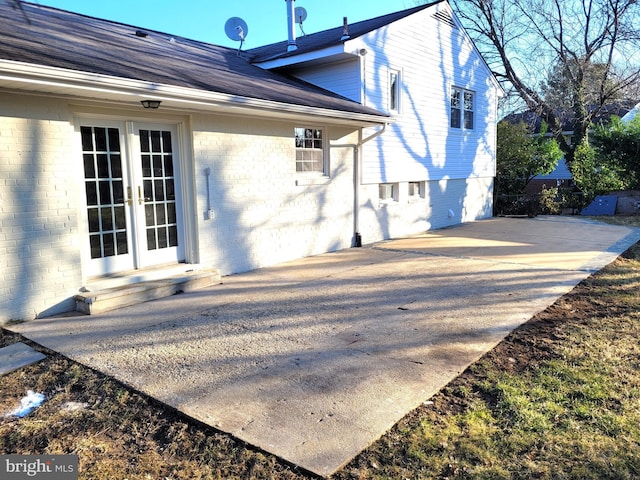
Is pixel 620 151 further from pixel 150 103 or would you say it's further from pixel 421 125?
pixel 150 103

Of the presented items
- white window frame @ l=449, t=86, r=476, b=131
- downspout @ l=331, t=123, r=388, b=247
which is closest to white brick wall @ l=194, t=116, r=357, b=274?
downspout @ l=331, t=123, r=388, b=247

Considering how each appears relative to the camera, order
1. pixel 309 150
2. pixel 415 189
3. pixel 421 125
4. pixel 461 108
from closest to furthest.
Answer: pixel 309 150
pixel 421 125
pixel 415 189
pixel 461 108

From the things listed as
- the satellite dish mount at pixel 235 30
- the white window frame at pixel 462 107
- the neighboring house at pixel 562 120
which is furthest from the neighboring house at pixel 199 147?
the neighboring house at pixel 562 120

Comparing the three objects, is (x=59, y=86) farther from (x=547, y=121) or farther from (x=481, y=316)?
(x=547, y=121)

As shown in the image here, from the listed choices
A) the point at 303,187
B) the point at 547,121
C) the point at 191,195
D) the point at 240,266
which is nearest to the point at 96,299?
the point at 191,195

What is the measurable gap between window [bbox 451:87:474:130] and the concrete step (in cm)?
934

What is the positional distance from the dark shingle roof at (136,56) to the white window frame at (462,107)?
15.7 feet

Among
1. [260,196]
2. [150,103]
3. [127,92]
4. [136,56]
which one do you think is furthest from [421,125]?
[127,92]

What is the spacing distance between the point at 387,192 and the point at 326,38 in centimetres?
384

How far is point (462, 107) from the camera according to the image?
13.9 m

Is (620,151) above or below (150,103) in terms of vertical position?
below

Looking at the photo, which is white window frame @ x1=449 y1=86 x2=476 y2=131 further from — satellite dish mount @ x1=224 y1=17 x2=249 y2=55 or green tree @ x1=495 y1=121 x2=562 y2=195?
satellite dish mount @ x1=224 y1=17 x2=249 y2=55

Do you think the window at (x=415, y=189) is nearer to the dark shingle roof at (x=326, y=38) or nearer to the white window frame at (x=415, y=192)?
the white window frame at (x=415, y=192)

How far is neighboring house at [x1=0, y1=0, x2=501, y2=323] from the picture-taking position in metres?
5.26
